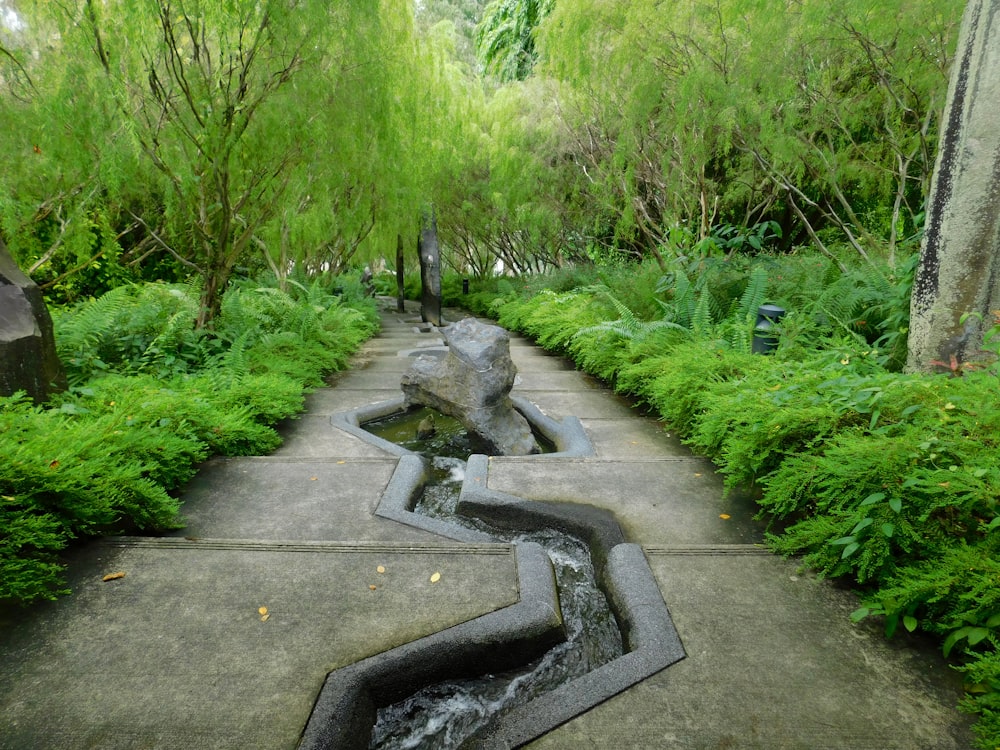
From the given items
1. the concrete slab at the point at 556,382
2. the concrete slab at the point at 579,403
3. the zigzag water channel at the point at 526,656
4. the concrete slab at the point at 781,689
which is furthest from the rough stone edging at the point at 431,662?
the concrete slab at the point at 556,382

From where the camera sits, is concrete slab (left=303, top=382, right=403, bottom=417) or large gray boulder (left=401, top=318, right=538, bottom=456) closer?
large gray boulder (left=401, top=318, right=538, bottom=456)

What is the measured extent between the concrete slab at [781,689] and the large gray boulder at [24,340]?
4.23 meters

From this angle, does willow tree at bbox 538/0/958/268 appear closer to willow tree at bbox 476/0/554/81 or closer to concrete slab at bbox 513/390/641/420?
concrete slab at bbox 513/390/641/420

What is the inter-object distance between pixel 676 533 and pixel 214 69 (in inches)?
251

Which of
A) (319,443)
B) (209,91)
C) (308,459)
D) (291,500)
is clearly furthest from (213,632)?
(209,91)

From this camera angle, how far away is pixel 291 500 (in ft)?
11.7

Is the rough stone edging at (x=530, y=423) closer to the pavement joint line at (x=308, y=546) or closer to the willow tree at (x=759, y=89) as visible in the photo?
the pavement joint line at (x=308, y=546)

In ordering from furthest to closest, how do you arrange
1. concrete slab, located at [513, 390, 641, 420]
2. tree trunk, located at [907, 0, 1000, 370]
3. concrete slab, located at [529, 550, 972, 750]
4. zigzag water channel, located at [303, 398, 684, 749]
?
concrete slab, located at [513, 390, 641, 420], tree trunk, located at [907, 0, 1000, 370], zigzag water channel, located at [303, 398, 684, 749], concrete slab, located at [529, 550, 972, 750]

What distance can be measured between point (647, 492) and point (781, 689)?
1703 mm

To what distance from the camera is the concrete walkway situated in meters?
1.86

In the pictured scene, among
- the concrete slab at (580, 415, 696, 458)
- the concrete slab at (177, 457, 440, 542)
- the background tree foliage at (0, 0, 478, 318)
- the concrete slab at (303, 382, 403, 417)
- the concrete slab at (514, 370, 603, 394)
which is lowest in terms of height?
the concrete slab at (514, 370, 603, 394)

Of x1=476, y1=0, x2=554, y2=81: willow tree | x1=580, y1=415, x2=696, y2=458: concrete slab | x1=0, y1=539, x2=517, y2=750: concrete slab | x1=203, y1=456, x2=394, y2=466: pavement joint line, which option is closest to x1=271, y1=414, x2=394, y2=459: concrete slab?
x1=203, y1=456, x2=394, y2=466: pavement joint line

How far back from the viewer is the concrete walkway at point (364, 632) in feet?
6.09

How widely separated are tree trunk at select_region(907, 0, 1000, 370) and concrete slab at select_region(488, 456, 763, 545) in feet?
5.93
